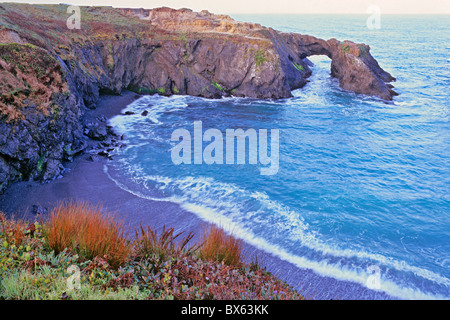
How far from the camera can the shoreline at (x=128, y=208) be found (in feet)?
40.2

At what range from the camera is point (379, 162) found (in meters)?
23.6

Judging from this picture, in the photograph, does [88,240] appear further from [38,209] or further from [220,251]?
[38,209]

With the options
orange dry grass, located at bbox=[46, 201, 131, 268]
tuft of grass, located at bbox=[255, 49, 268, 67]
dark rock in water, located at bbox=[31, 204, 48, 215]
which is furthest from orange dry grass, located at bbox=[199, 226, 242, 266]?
tuft of grass, located at bbox=[255, 49, 268, 67]

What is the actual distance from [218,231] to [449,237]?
13.4 meters

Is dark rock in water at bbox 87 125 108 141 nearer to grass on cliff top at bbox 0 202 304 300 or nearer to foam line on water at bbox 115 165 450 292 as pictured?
foam line on water at bbox 115 165 450 292

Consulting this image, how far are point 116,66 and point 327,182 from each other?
2634 cm

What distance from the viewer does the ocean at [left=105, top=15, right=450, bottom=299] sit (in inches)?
551

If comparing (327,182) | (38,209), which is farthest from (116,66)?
(327,182)

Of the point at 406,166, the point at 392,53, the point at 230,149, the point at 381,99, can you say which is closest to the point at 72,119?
the point at 230,149

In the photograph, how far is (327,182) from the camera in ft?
66.9

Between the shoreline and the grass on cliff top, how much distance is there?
4717mm

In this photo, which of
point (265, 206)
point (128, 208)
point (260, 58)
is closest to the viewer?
point (128, 208)

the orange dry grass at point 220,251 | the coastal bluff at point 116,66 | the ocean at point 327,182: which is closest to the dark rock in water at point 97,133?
the coastal bluff at point 116,66

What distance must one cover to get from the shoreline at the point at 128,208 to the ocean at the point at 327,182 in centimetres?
53
